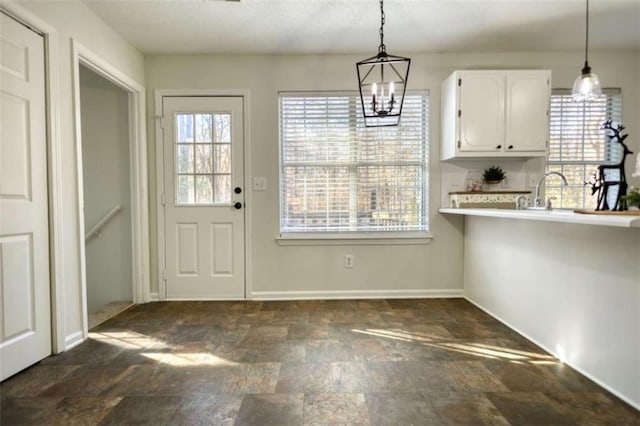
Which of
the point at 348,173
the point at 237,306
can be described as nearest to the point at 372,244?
the point at 348,173

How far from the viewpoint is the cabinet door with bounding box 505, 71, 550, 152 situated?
296 cm

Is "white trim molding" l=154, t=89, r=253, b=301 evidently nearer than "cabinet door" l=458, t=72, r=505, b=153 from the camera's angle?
No

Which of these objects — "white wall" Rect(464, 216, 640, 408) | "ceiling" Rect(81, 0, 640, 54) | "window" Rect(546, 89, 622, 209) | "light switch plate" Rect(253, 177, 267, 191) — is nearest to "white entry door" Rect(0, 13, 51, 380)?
"ceiling" Rect(81, 0, 640, 54)

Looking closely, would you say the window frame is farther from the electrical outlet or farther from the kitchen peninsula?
the kitchen peninsula

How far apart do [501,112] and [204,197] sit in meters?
2.82

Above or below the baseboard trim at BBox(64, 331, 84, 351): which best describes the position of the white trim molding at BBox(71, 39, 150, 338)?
above

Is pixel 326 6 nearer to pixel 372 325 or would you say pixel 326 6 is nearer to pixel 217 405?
pixel 372 325

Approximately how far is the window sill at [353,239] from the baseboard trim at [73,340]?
1689 mm


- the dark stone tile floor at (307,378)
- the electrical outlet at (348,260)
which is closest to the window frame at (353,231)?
the electrical outlet at (348,260)

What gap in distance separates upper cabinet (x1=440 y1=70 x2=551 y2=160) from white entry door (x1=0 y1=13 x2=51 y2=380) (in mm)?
3040

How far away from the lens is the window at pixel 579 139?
3297mm

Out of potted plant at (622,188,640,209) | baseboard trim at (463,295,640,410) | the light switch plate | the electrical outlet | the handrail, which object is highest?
the light switch plate

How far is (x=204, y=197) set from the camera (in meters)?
3.34

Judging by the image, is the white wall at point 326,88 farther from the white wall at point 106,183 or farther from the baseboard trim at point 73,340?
the baseboard trim at point 73,340
